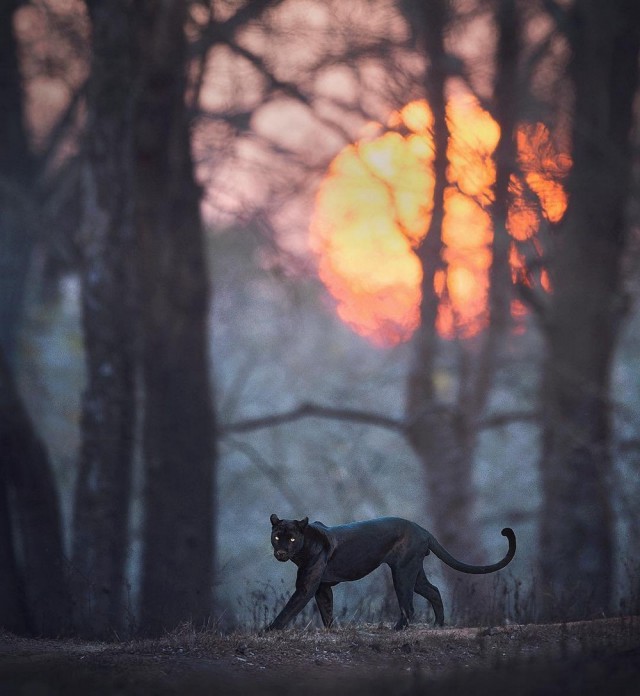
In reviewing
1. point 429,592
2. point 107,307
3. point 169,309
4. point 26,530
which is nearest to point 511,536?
point 429,592

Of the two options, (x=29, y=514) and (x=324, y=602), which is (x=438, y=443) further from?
(x=324, y=602)

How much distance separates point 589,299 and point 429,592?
9.59m

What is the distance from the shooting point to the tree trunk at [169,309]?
14.9m

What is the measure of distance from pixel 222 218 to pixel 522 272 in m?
6.85

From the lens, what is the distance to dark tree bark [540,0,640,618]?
53.4 ft

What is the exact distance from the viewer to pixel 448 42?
18453 mm

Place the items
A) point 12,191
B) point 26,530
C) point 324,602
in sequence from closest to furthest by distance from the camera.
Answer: point 324,602 < point 26,530 < point 12,191

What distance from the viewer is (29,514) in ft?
37.8

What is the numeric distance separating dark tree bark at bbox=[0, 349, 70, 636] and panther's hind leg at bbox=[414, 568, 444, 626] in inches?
147

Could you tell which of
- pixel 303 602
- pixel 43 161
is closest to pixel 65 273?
pixel 43 161

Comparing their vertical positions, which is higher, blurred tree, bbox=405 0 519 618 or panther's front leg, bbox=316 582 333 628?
blurred tree, bbox=405 0 519 618

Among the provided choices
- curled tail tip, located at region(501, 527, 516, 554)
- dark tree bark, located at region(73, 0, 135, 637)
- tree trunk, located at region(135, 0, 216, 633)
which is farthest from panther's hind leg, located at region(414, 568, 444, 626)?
tree trunk, located at region(135, 0, 216, 633)

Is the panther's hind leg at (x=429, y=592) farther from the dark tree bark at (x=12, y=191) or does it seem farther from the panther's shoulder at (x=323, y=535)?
the dark tree bark at (x=12, y=191)

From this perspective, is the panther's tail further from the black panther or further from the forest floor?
the forest floor
